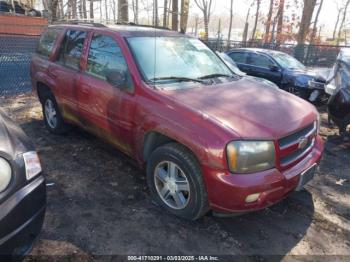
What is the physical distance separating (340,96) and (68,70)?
4.46 meters

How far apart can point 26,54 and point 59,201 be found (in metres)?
6.43

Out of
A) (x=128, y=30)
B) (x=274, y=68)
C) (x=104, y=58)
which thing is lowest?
(x=274, y=68)

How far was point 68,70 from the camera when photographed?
4.68 m

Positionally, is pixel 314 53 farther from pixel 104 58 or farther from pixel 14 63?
pixel 104 58

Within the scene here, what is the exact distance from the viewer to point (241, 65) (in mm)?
10516

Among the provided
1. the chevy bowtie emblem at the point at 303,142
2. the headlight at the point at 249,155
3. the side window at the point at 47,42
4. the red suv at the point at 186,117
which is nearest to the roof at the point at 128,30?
the red suv at the point at 186,117

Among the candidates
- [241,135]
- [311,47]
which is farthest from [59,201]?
[311,47]

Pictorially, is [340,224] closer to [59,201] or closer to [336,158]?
[336,158]

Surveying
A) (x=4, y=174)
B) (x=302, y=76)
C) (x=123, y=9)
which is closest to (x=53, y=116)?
(x=4, y=174)

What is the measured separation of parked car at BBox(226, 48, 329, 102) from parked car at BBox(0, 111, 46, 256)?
26.1 feet

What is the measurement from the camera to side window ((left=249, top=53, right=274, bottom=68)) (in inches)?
386

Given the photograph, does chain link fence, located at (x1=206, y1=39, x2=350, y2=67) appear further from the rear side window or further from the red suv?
the rear side window

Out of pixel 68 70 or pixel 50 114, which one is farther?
pixel 50 114

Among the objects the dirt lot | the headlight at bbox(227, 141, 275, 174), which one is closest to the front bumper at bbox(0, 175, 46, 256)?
the dirt lot
